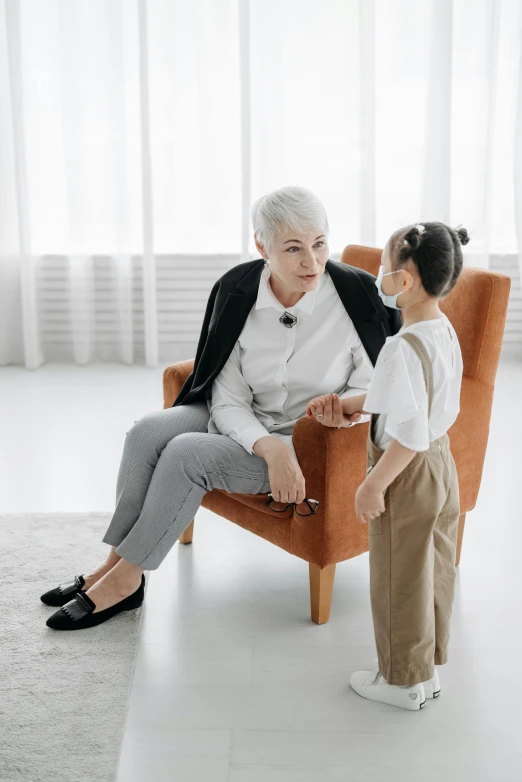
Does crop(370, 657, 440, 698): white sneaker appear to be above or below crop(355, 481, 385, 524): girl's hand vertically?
below

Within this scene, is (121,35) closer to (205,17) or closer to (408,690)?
(205,17)

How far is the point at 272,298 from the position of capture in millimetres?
2230

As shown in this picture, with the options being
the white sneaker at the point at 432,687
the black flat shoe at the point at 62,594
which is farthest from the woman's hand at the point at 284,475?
the black flat shoe at the point at 62,594

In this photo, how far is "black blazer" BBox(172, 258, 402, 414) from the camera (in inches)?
86.0

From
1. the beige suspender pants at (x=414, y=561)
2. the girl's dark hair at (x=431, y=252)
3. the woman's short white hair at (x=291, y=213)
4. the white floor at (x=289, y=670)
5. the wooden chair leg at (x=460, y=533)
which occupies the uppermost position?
the woman's short white hair at (x=291, y=213)

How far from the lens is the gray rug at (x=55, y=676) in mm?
1691

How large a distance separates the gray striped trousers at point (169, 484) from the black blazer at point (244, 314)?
0.21 metres

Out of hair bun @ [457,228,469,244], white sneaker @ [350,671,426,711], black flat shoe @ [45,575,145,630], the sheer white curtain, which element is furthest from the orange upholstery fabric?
the sheer white curtain

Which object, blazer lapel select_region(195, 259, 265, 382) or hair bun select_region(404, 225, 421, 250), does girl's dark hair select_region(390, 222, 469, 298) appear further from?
blazer lapel select_region(195, 259, 265, 382)

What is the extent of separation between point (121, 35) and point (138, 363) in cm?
166

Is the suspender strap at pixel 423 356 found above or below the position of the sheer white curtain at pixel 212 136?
below

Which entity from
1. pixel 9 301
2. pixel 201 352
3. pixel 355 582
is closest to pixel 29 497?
pixel 201 352

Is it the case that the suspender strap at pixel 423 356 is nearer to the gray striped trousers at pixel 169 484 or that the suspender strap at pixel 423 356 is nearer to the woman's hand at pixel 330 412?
the woman's hand at pixel 330 412

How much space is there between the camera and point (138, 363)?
4.79 m
